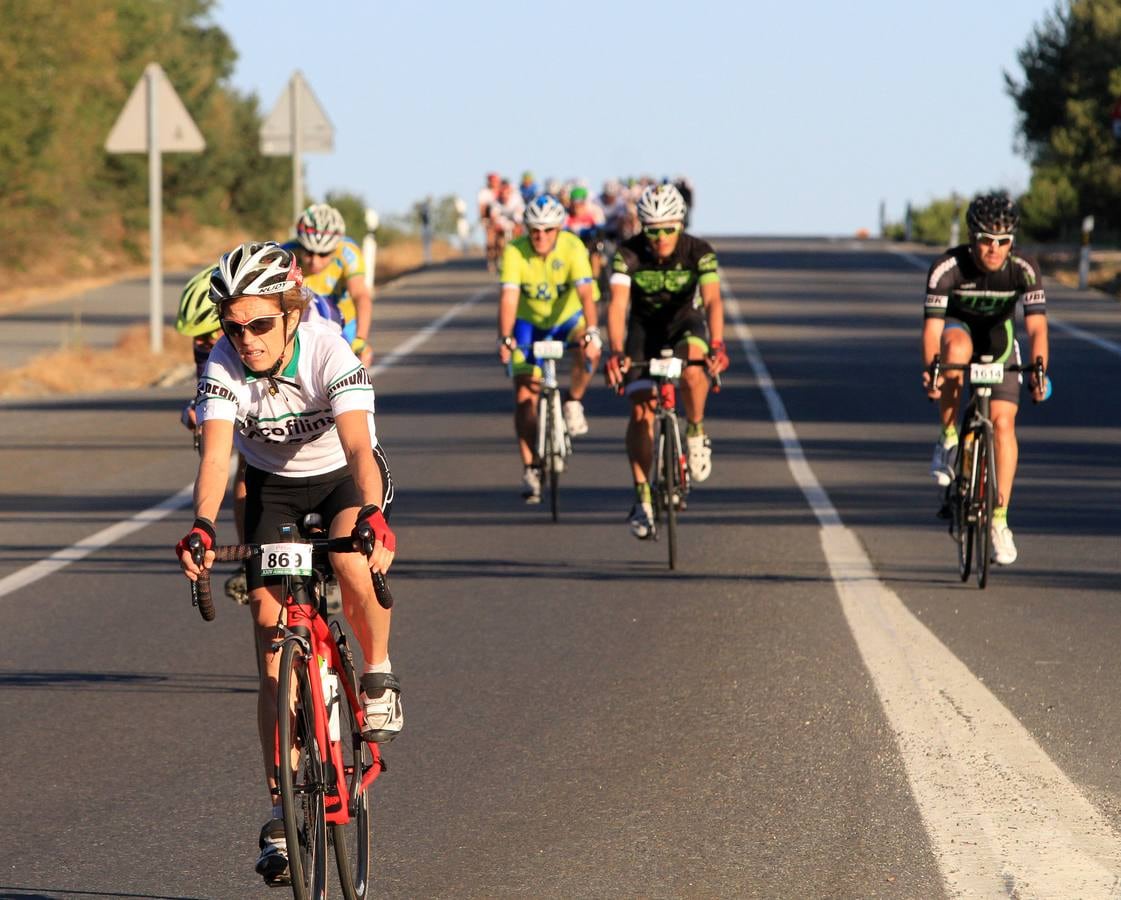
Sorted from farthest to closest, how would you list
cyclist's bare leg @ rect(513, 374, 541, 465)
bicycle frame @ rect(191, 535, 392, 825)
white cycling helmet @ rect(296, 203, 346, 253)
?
cyclist's bare leg @ rect(513, 374, 541, 465), white cycling helmet @ rect(296, 203, 346, 253), bicycle frame @ rect(191, 535, 392, 825)

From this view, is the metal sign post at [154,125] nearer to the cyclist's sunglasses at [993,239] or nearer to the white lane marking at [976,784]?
the cyclist's sunglasses at [993,239]

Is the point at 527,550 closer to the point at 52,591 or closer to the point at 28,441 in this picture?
the point at 52,591

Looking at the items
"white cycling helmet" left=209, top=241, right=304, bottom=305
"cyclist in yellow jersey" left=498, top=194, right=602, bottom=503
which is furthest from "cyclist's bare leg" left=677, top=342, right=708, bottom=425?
"white cycling helmet" left=209, top=241, right=304, bottom=305

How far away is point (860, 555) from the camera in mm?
12273

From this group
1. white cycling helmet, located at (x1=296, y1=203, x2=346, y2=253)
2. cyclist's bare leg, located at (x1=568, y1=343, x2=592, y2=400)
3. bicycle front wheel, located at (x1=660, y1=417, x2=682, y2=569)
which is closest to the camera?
bicycle front wheel, located at (x1=660, y1=417, x2=682, y2=569)

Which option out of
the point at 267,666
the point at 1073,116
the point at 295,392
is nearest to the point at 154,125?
the point at 295,392

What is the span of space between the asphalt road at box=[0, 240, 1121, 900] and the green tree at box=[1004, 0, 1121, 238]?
4286 centimetres

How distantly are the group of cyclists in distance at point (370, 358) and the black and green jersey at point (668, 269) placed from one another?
0.04 feet

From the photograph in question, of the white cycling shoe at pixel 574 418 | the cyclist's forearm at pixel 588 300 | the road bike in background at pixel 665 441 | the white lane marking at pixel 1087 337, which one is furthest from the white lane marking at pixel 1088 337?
the road bike in background at pixel 665 441

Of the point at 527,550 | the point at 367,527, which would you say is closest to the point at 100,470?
the point at 527,550

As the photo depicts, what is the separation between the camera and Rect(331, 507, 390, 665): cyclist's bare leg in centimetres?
585

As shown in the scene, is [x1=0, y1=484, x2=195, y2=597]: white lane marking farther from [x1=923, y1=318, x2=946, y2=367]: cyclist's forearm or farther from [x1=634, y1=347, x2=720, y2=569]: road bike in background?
[x1=923, y1=318, x2=946, y2=367]: cyclist's forearm

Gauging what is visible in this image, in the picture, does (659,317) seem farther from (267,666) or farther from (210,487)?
(267,666)

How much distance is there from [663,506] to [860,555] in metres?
1.12
